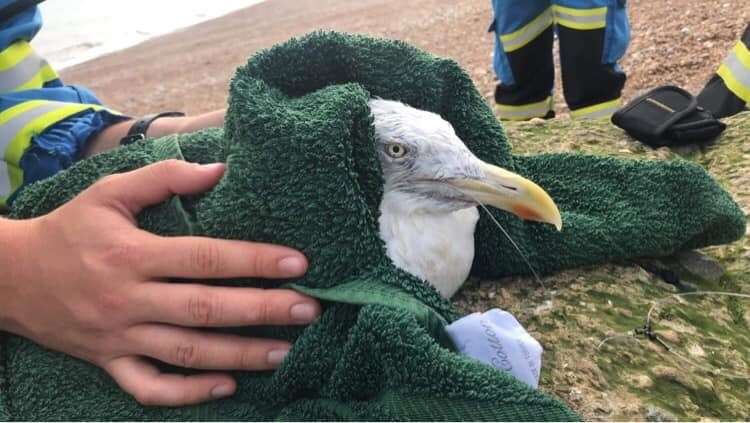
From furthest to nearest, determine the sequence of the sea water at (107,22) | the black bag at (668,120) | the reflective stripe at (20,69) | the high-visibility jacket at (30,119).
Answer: the sea water at (107,22) < the reflective stripe at (20,69) < the black bag at (668,120) < the high-visibility jacket at (30,119)

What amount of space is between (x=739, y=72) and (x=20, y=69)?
218 cm

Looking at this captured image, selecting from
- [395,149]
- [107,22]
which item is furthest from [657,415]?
[107,22]

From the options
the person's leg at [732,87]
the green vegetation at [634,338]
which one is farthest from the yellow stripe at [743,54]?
the green vegetation at [634,338]

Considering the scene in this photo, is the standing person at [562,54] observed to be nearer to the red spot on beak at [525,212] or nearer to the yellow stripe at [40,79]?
the red spot on beak at [525,212]

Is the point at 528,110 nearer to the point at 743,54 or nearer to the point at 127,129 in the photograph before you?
the point at 743,54

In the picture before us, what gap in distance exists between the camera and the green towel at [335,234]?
92 centimetres

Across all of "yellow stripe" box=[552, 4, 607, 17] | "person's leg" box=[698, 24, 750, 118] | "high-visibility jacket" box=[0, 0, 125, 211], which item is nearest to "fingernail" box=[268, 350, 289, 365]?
"high-visibility jacket" box=[0, 0, 125, 211]

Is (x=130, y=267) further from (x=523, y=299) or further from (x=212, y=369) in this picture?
(x=523, y=299)

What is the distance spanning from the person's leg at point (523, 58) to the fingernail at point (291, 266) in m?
2.13

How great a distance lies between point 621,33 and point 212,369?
214 cm

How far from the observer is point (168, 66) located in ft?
31.2

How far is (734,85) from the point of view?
2.21 m

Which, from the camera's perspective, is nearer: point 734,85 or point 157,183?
point 157,183

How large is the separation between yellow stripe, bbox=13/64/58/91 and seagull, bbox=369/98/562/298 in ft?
4.19
